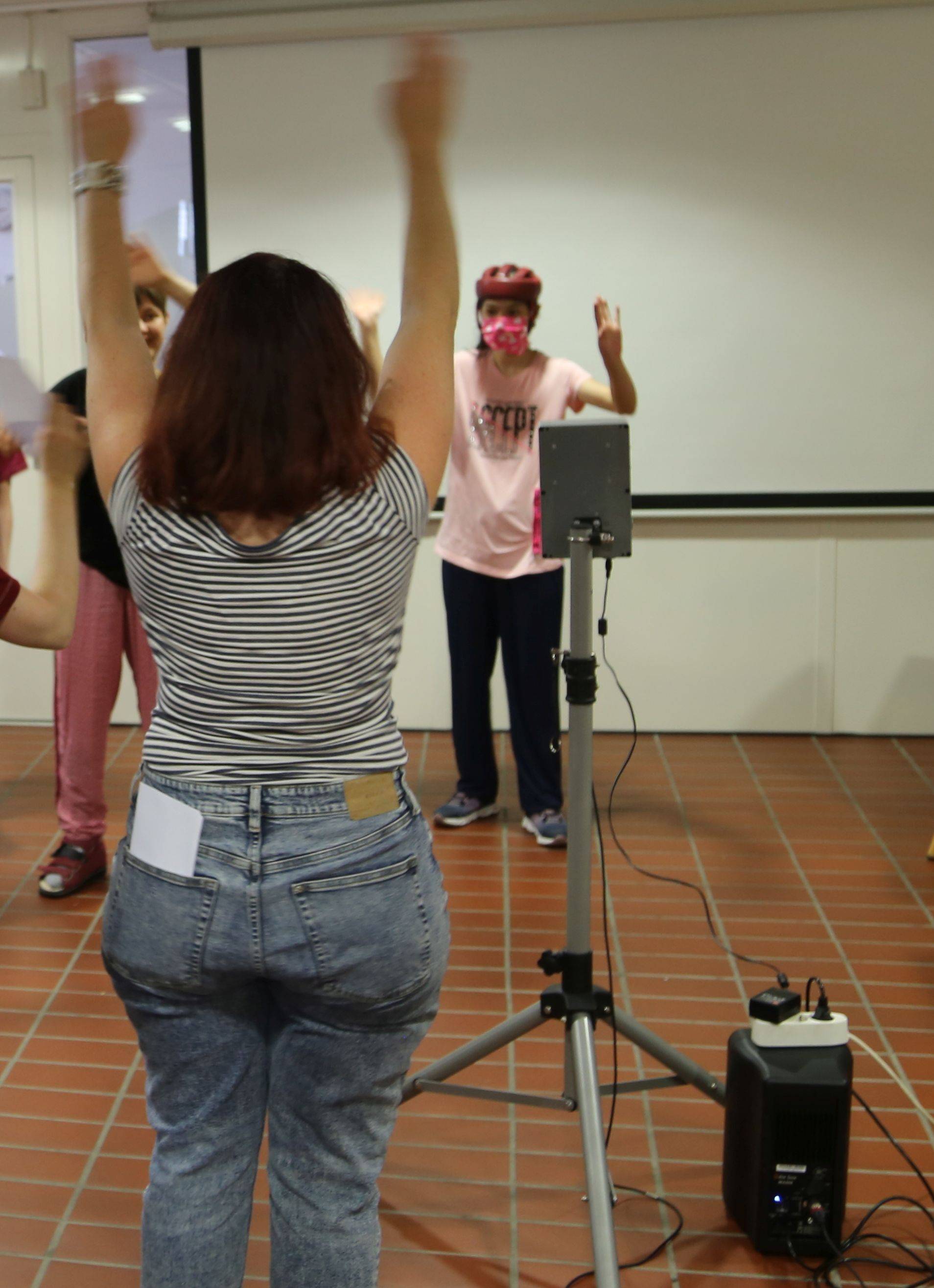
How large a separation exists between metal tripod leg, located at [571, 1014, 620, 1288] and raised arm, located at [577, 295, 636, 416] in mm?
1688

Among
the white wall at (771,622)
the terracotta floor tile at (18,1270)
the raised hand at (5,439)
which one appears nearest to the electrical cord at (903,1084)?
the terracotta floor tile at (18,1270)

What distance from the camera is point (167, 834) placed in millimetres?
1223

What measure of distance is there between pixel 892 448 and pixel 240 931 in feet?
12.8

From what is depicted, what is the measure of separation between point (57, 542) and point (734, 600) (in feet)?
11.4

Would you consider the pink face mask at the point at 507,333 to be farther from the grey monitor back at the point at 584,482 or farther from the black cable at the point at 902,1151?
the black cable at the point at 902,1151

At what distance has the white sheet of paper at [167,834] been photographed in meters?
1.21

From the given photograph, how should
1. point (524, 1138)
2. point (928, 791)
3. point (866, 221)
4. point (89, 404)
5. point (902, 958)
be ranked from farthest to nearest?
1. point (866, 221)
2. point (928, 791)
3. point (902, 958)
4. point (524, 1138)
5. point (89, 404)

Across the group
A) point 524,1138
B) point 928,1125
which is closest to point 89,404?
point 524,1138

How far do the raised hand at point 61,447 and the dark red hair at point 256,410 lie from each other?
40 cm

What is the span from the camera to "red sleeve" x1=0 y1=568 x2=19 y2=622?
1.45 metres

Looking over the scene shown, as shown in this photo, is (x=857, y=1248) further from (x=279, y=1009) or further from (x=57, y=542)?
(x=57, y=542)

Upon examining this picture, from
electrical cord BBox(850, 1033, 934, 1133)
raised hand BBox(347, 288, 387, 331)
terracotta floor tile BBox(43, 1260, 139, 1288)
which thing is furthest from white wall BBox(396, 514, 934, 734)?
terracotta floor tile BBox(43, 1260, 139, 1288)

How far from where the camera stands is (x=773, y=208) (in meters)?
4.47

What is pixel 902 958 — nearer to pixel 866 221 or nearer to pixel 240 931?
pixel 240 931
